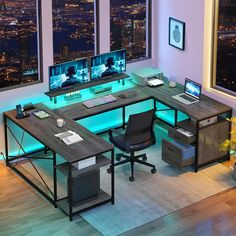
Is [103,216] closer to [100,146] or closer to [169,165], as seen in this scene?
[100,146]

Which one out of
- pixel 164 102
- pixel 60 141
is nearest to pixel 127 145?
pixel 60 141

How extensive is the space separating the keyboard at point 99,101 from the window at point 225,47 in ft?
4.76

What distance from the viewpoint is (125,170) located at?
909 centimetres

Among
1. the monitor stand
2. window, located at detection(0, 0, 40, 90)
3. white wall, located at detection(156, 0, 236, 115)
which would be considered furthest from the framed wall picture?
window, located at detection(0, 0, 40, 90)

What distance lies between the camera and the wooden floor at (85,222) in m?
7.77

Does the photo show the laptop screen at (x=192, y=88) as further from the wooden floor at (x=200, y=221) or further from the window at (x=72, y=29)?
the wooden floor at (x=200, y=221)

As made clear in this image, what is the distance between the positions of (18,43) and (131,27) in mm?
1875

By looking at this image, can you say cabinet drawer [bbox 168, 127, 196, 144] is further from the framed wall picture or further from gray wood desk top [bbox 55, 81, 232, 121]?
the framed wall picture

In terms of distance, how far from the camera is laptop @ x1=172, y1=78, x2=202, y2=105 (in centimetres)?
930

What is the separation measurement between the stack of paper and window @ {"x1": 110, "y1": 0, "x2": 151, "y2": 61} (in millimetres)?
2150

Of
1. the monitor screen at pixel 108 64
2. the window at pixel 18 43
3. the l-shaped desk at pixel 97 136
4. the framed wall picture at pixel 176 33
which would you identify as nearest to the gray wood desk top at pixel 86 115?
the l-shaped desk at pixel 97 136

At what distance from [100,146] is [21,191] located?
51.2 inches

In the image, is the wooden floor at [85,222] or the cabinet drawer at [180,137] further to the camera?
the cabinet drawer at [180,137]

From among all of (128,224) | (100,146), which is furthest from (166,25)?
(128,224)
